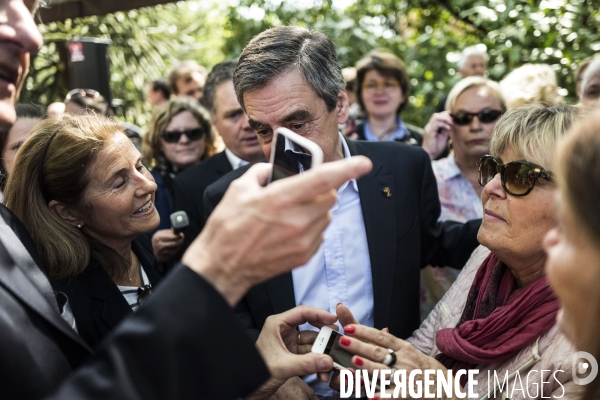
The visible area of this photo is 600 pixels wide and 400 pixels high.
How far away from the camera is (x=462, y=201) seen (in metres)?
4.07

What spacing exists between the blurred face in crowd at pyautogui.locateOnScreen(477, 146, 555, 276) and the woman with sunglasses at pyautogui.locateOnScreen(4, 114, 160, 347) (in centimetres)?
151

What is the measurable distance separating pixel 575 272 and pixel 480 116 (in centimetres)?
312

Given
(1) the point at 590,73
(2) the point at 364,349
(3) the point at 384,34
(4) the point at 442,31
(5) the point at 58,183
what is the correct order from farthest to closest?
(3) the point at 384,34 → (4) the point at 442,31 → (1) the point at 590,73 → (5) the point at 58,183 → (2) the point at 364,349

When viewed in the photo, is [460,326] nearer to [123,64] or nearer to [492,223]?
[492,223]

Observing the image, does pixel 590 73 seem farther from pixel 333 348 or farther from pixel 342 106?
pixel 333 348

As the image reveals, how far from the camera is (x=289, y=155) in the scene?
1.42 m

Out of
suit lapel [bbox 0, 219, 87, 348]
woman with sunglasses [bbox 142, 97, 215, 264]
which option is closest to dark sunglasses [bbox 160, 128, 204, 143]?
woman with sunglasses [bbox 142, 97, 215, 264]

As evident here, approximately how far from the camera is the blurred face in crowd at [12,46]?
1.65 meters

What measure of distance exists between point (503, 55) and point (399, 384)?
4.22 metres

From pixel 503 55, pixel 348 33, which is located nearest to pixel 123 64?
pixel 348 33

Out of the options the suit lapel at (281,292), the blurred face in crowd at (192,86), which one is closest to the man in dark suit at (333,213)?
the suit lapel at (281,292)

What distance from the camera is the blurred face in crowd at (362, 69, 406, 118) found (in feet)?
18.2

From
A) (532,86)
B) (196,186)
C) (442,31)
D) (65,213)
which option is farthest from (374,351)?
(442,31)

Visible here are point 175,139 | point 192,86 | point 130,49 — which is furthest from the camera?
point 130,49
